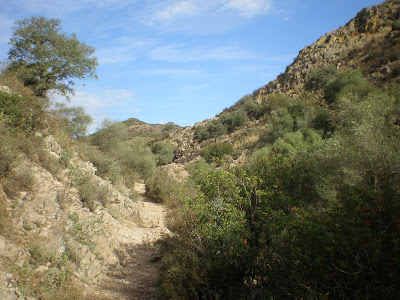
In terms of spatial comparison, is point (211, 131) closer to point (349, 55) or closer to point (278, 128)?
point (278, 128)

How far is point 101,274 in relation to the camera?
22.0ft

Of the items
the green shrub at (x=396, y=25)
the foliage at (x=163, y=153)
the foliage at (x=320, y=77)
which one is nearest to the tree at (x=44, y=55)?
the foliage at (x=163, y=153)

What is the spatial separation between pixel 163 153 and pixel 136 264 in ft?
91.9

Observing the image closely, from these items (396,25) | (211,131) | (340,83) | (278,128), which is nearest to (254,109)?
(211,131)

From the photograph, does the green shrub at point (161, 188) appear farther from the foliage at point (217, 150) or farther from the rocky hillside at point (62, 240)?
the foliage at point (217, 150)

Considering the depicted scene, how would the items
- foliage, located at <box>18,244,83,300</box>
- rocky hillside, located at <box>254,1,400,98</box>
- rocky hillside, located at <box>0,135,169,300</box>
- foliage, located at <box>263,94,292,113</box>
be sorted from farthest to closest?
1. foliage, located at <box>263,94,292,113</box>
2. rocky hillside, located at <box>254,1,400,98</box>
3. rocky hillside, located at <box>0,135,169,300</box>
4. foliage, located at <box>18,244,83,300</box>

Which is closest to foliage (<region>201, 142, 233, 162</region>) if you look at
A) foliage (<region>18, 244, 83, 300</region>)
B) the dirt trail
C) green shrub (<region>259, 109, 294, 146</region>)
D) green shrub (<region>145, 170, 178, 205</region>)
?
green shrub (<region>259, 109, 294, 146</region>)

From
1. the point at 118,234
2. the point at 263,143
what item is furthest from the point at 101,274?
the point at 263,143

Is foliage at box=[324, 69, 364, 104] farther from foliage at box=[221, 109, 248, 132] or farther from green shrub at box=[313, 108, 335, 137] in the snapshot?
foliage at box=[221, 109, 248, 132]

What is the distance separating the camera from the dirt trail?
6.12 meters

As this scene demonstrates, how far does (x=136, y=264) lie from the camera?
26.2 ft

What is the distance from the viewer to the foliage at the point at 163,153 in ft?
113

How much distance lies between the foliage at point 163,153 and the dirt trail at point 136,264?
21.8 metres

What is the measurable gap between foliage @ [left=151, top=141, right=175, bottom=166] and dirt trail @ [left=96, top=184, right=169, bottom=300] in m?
21.8
